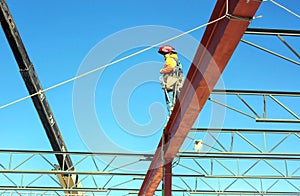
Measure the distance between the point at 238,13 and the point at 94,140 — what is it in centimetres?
334

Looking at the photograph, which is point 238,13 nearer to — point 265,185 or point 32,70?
point 32,70

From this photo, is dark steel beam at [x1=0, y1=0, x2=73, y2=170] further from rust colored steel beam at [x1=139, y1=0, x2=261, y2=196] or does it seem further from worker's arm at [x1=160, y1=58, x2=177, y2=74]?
rust colored steel beam at [x1=139, y1=0, x2=261, y2=196]

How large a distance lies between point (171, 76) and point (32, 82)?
5856 mm

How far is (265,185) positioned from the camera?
2172 cm

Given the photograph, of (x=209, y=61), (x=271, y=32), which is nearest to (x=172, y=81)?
(x=271, y=32)

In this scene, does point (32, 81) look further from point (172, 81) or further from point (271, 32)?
point (271, 32)

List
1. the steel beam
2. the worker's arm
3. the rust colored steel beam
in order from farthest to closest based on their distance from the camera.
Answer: the worker's arm
the steel beam
the rust colored steel beam

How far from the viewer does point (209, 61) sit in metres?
7.25

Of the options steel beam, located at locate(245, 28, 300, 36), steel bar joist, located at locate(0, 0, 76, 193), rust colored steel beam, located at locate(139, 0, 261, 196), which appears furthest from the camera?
steel bar joist, located at locate(0, 0, 76, 193)

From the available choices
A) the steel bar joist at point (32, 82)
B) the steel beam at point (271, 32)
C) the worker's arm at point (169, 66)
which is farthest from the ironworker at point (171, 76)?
the steel bar joist at point (32, 82)

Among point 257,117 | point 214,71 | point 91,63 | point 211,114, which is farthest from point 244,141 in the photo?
point 91,63

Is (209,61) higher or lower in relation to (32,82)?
lower

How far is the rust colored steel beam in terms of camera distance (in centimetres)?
617

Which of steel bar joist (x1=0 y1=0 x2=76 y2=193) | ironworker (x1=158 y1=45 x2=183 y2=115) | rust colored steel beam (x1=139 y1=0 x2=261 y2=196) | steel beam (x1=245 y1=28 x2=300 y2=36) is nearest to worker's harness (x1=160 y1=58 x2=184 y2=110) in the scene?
ironworker (x1=158 y1=45 x2=183 y2=115)
